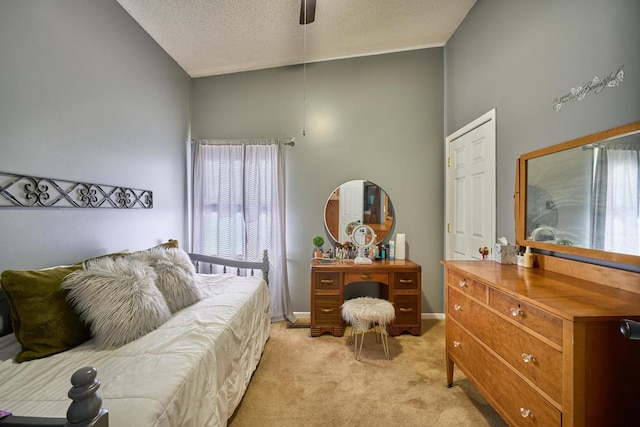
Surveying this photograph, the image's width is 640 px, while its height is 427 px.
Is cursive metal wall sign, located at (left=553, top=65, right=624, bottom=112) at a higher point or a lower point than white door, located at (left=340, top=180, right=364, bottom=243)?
higher

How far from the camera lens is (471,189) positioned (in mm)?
2543

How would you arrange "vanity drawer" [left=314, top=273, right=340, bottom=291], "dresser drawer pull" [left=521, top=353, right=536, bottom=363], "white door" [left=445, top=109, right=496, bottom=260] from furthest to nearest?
"vanity drawer" [left=314, top=273, right=340, bottom=291], "white door" [left=445, top=109, right=496, bottom=260], "dresser drawer pull" [left=521, top=353, right=536, bottom=363]

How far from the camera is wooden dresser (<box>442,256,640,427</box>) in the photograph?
2.93 feet

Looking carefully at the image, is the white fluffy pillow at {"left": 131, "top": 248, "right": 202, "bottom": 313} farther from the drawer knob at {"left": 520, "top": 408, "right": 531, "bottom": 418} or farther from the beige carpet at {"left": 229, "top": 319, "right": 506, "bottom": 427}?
the drawer knob at {"left": 520, "top": 408, "right": 531, "bottom": 418}

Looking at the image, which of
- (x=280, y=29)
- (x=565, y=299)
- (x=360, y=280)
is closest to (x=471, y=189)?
(x=360, y=280)

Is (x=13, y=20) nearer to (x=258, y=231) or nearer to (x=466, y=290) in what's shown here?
(x=258, y=231)

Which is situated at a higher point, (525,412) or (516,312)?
(516,312)

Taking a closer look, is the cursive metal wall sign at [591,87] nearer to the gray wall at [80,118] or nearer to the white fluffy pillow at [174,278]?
the white fluffy pillow at [174,278]

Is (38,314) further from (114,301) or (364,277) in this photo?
(364,277)

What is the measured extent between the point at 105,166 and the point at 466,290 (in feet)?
8.71

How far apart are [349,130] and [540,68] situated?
1812 mm

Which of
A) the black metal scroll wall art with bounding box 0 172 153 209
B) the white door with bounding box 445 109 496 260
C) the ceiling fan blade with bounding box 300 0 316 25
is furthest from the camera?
the white door with bounding box 445 109 496 260

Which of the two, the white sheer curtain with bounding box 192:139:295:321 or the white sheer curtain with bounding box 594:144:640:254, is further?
the white sheer curtain with bounding box 192:139:295:321

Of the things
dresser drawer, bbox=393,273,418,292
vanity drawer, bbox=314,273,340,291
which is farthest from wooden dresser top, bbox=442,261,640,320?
vanity drawer, bbox=314,273,340,291
